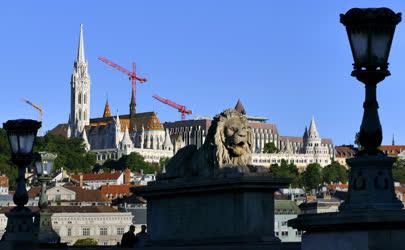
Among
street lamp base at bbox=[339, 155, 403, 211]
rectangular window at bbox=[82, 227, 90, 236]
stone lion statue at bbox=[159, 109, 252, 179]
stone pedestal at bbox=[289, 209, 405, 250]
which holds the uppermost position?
rectangular window at bbox=[82, 227, 90, 236]

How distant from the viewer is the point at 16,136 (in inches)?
961

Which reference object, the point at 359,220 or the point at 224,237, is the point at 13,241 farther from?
the point at 359,220

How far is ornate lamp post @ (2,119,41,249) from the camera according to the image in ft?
79.1

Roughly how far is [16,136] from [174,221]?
367 cm

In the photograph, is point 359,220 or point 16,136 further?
point 16,136

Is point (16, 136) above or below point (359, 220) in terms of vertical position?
above

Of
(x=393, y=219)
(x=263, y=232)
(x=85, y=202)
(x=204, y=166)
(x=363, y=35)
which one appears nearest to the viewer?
(x=393, y=219)

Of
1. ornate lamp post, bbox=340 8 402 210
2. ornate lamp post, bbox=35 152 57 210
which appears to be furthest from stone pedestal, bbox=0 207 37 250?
ornate lamp post, bbox=340 8 402 210

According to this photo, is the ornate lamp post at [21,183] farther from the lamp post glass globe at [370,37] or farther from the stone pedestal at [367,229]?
the stone pedestal at [367,229]

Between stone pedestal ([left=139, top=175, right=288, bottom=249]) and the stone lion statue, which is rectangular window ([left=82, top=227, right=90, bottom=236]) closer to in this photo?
stone pedestal ([left=139, top=175, right=288, bottom=249])

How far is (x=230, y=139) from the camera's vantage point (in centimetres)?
2478

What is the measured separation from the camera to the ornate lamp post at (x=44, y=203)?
2934 cm

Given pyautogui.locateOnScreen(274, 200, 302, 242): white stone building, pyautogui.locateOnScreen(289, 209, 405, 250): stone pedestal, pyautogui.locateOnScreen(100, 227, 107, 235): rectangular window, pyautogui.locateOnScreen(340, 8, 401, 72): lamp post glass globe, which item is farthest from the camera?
pyautogui.locateOnScreen(100, 227, 107, 235): rectangular window

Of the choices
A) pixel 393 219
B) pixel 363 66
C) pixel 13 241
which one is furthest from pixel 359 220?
pixel 13 241
